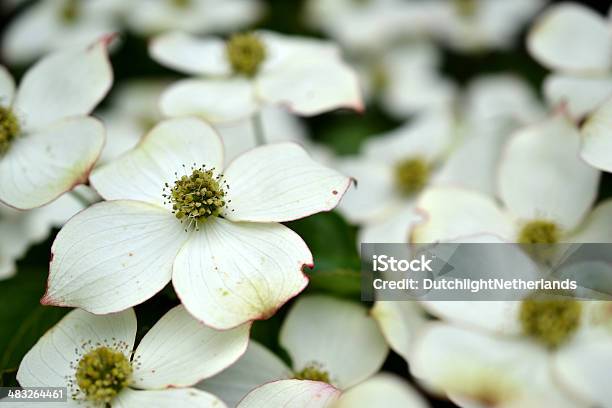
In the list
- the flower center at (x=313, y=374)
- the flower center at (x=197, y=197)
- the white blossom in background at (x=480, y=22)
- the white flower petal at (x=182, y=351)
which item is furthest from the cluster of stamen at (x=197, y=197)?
the white blossom in background at (x=480, y=22)

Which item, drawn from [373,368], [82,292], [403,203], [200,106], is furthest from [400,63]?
[82,292]

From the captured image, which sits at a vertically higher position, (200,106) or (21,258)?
(200,106)

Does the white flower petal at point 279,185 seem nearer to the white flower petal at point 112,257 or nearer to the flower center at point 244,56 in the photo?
the white flower petal at point 112,257

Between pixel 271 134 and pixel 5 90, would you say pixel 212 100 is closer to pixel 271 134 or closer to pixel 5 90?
pixel 5 90

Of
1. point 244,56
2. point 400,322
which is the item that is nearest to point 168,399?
point 400,322

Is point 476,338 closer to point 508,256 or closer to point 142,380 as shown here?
point 508,256

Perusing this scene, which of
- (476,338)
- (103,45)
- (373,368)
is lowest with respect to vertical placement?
(373,368)
